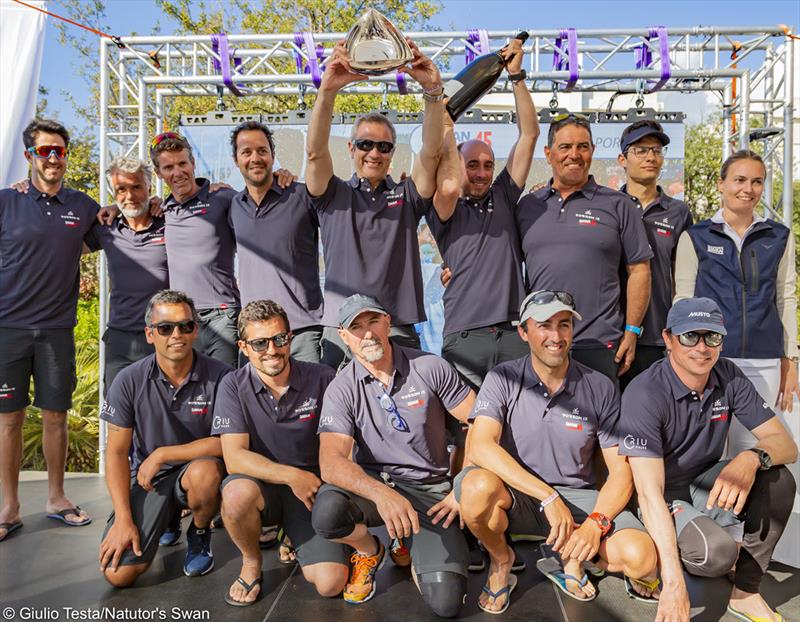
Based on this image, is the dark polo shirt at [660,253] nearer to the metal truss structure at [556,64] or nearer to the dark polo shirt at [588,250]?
the dark polo shirt at [588,250]

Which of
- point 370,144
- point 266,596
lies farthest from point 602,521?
point 370,144

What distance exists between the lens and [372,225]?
11.6ft

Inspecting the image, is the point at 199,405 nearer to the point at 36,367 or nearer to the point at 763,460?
the point at 36,367

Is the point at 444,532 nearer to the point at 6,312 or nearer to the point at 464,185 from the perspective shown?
the point at 464,185

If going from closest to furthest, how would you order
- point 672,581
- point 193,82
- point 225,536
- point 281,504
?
1. point 672,581
2. point 281,504
3. point 225,536
4. point 193,82

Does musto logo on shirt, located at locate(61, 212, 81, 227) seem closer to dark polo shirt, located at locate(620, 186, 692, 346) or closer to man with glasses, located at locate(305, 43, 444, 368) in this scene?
man with glasses, located at locate(305, 43, 444, 368)

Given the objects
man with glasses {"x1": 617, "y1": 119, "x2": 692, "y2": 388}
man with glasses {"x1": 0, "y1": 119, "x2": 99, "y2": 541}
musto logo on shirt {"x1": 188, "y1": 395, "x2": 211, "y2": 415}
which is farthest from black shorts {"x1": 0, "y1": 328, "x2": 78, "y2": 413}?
man with glasses {"x1": 617, "y1": 119, "x2": 692, "y2": 388}

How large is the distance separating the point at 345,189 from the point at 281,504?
1680 millimetres

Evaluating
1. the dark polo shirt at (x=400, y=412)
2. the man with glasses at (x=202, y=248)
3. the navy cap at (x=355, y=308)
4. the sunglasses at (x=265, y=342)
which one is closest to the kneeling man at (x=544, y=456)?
the dark polo shirt at (x=400, y=412)

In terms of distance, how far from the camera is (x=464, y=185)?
363cm

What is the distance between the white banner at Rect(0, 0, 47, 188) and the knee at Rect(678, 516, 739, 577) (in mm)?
5346

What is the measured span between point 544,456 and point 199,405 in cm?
176

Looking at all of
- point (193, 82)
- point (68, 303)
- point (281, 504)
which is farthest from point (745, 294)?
point (193, 82)

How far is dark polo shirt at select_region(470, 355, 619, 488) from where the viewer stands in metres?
2.96
